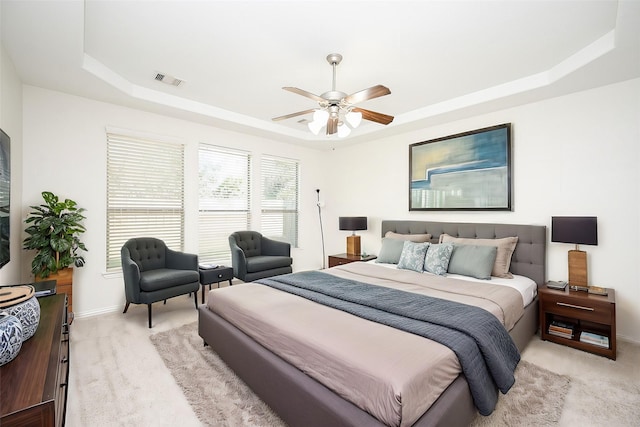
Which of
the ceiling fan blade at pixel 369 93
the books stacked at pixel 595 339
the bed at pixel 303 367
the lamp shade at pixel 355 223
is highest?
the ceiling fan blade at pixel 369 93

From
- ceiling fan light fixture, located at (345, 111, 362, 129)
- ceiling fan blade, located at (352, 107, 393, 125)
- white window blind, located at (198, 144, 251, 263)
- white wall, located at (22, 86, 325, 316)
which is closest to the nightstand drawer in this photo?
ceiling fan blade, located at (352, 107, 393, 125)

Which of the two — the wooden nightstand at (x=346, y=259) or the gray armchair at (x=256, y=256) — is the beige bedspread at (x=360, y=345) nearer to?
the gray armchair at (x=256, y=256)

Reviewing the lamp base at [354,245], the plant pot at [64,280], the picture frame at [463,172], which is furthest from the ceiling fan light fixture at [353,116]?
the plant pot at [64,280]

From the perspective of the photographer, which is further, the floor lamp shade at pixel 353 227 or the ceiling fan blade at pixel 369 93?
the floor lamp shade at pixel 353 227

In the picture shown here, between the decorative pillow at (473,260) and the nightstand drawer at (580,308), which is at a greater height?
the decorative pillow at (473,260)

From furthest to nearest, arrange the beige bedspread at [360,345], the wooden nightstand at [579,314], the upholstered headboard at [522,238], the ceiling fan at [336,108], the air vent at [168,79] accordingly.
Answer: the upholstered headboard at [522,238]
the air vent at [168,79]
the wooden nightstand at [579,314]
the ceiling fan at [336,108]
the beige bedspread at [360,345]

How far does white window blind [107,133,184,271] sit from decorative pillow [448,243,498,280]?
385 centimetres

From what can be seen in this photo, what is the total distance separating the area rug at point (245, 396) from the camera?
6.12ft

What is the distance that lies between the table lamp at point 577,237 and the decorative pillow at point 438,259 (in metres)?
1.07

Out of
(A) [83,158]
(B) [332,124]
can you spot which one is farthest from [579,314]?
(A) [83,158]

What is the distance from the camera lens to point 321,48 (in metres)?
2.70

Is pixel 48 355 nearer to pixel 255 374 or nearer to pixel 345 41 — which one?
pixel 255 374

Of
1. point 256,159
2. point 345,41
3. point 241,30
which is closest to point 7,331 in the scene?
point 241,30

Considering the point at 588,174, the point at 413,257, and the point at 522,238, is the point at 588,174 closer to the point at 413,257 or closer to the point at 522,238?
the point at 522,238
